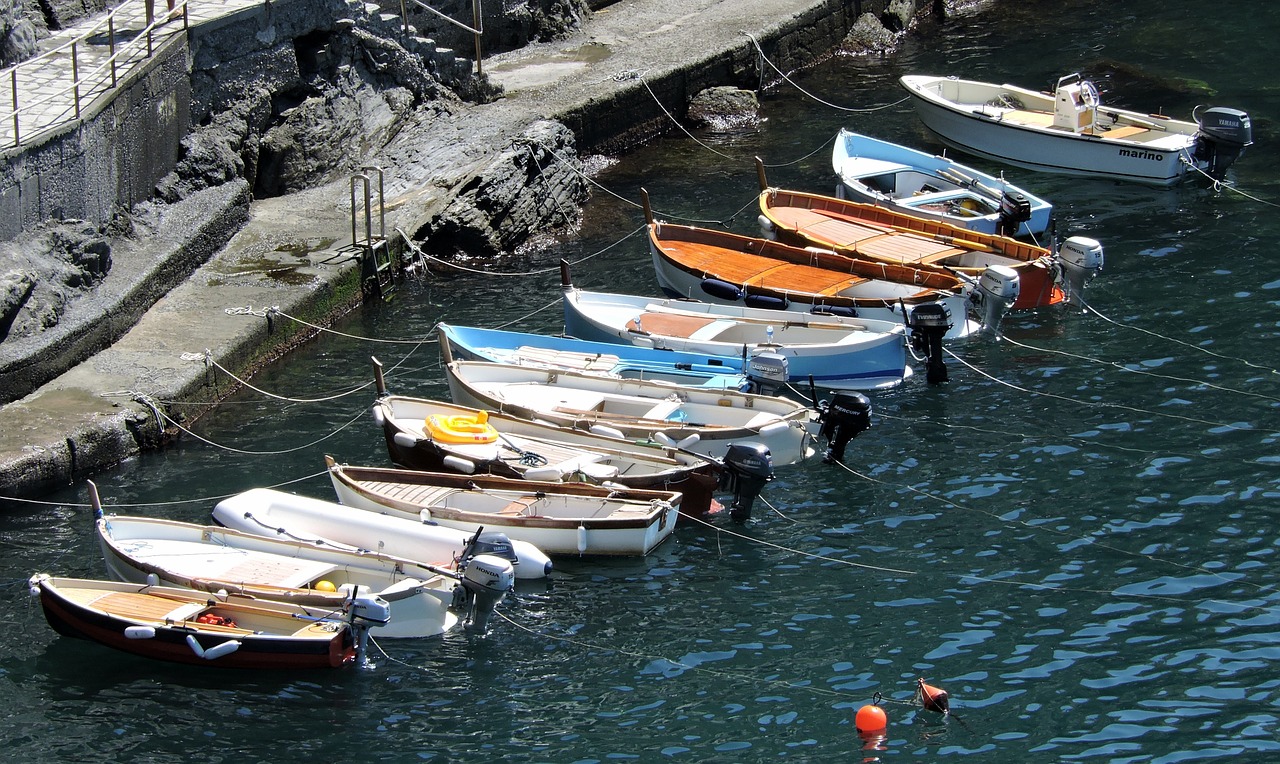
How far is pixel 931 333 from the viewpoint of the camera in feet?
61.2

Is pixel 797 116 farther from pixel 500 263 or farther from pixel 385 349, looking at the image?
pixel 385 349

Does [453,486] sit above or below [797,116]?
below

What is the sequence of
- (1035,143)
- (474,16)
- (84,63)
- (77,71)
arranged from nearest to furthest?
(77,71), (84,63), (1035,143), (474,16)

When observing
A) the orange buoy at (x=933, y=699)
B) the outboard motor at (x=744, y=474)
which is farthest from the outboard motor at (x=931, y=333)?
the orange buoy at (x=933, y=699)

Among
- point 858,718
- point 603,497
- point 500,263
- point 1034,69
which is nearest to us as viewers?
point 858,718

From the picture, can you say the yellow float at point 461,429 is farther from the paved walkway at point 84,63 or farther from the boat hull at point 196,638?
the paved walkway at point 84,63

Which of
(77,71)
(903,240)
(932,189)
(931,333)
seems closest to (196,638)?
(931,333)

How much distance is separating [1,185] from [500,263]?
7.52 meters

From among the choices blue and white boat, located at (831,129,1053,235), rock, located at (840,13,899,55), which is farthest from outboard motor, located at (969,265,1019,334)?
rock, located at (840,13,899,55)

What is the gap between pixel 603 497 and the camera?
605 inches

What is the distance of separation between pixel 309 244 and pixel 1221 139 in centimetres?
1474

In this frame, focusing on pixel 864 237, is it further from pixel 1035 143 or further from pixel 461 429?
pixel 461 429

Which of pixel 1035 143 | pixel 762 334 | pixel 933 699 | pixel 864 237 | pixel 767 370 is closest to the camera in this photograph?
pixel 933 699

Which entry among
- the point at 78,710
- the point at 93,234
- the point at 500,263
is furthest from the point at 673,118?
the point at 78,710
